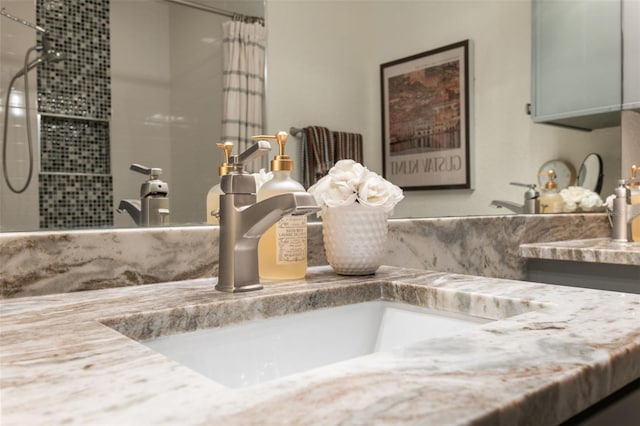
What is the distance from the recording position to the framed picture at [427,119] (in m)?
1.39

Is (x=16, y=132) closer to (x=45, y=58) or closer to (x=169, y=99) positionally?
(x=45, y=58)

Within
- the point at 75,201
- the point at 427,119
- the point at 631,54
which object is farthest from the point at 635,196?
the point at 75,201

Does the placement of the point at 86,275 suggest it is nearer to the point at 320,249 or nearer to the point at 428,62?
the point at 320,249

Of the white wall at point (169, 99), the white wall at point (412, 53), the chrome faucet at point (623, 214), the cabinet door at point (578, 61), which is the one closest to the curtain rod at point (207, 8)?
the white wall at point (169, 99)

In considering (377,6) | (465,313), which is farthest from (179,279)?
(377,6)

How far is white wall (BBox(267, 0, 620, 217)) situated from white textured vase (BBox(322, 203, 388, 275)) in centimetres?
28

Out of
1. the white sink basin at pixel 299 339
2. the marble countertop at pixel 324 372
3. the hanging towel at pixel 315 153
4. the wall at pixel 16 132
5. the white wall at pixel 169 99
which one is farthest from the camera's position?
the hanging towel at pixel 315 153

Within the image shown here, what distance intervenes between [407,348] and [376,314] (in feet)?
1.40

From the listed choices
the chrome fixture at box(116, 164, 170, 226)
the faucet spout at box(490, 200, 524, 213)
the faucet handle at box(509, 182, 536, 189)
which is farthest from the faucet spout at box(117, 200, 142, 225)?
the faucet handle at box(509, 182, 536, 189)

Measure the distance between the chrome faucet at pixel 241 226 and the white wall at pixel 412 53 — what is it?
35 centimetres

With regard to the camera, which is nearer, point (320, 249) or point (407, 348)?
point (407, 348)

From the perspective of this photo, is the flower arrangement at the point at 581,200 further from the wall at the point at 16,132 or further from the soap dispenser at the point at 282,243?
the wall at the point at 16,132

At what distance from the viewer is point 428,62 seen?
1.48 metres

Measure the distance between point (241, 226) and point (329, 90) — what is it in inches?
22.5
